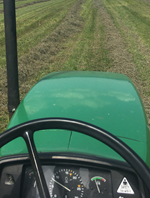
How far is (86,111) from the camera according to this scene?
1624 millimetres

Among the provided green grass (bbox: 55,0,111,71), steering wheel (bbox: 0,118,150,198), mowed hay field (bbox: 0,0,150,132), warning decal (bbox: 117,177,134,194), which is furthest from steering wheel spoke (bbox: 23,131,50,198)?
green grass (bbox: 55,0,111,71)

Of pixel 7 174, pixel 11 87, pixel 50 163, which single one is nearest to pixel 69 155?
pixel 50 163

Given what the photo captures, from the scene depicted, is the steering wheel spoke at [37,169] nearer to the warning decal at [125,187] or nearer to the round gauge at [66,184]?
the round gauge at [66,184]

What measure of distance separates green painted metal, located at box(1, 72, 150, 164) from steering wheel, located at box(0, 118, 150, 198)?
0.28m

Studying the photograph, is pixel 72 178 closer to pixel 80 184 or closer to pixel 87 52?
pixel 80 184

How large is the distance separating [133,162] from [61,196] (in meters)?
0.46

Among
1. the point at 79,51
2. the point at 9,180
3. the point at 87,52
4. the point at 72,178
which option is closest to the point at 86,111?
the point at 72,178

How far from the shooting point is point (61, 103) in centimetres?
175

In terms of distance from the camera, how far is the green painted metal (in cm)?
132

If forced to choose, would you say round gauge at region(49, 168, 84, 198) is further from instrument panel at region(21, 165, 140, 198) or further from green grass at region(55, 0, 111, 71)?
green grass at region(55, 0, 111, 71)

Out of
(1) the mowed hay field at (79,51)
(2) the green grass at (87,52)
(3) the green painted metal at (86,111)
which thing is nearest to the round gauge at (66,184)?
(3) the green painted metal at (86,111)

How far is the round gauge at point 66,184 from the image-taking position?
116cm

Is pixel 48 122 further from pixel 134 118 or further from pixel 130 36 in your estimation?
pixel 130 36

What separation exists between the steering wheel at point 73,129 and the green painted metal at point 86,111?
28cm
